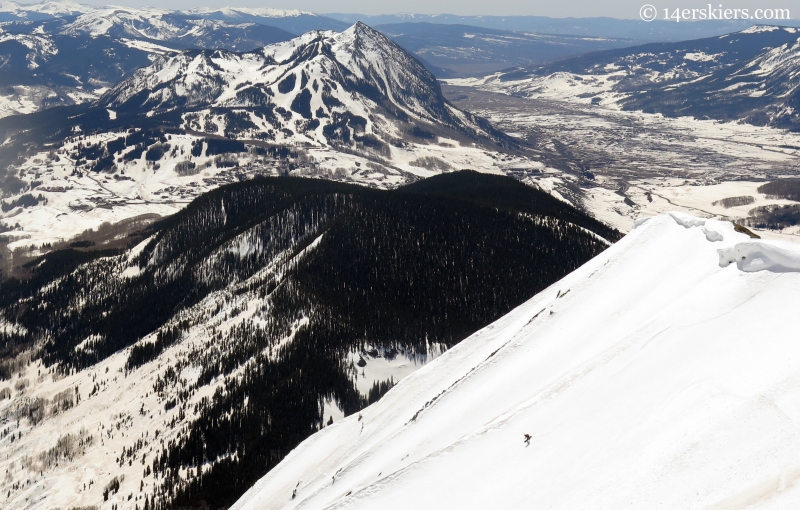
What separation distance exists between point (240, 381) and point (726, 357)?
10130 cm

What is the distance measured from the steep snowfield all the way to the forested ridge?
48987 millimetres

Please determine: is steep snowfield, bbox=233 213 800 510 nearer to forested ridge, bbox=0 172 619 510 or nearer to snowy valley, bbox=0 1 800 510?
snowy valley, bbox=0 1 800 510

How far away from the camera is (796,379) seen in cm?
3088

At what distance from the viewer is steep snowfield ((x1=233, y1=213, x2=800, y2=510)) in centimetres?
2969

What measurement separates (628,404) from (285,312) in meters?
110

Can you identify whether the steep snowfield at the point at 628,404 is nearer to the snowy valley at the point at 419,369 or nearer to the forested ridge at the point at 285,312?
the snowy valley at the point at 419,369

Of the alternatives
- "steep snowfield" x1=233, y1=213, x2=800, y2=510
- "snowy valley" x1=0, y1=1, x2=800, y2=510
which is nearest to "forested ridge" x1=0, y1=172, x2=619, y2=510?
"snowy valley" x1=0, y1=1, x2=800, y2=510

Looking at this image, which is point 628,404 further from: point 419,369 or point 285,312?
point 285,312

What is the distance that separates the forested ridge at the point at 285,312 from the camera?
104606mm

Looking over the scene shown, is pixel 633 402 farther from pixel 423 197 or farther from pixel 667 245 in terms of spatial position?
pixel 423 197

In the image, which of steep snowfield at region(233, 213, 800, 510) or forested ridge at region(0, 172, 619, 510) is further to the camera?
forested ridge at region(0, 172, 619, 510)

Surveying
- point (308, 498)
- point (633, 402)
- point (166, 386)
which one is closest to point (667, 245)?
point (633, 402)

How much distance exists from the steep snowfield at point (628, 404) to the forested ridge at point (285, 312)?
161 feet

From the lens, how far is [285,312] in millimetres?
137250
